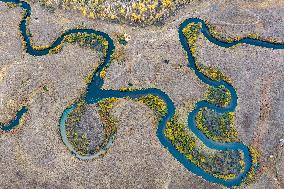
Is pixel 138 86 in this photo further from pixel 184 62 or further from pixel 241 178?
pixel 241 178

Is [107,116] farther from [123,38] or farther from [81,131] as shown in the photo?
[123,38]

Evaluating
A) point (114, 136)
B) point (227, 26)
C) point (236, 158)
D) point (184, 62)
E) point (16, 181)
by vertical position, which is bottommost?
point (16, 181)

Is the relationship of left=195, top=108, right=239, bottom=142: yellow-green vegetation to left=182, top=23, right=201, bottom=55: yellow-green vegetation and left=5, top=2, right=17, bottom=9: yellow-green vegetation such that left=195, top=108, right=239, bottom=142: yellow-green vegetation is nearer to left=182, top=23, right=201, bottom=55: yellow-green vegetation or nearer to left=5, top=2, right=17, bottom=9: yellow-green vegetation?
left=182, top=23, right=201, bottom=55: yellow-green vegetation

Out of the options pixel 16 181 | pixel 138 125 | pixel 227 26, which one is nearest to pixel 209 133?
pixel 138 125

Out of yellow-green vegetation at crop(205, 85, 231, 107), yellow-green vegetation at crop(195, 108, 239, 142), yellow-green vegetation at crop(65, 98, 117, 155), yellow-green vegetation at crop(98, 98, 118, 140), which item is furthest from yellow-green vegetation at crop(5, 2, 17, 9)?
A: yellow-green vegetation at crop(195, 108, 239, 142)

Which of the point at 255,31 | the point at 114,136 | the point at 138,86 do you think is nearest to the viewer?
the point at 114,136

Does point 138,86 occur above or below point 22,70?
above

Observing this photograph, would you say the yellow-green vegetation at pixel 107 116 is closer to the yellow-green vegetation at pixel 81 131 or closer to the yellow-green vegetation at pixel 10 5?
the yellow-green vegetation at pixel 81 131

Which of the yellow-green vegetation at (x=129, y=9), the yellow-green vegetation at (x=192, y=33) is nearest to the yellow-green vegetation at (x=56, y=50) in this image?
the yellow-green vegetation at (x=129, y=9)
